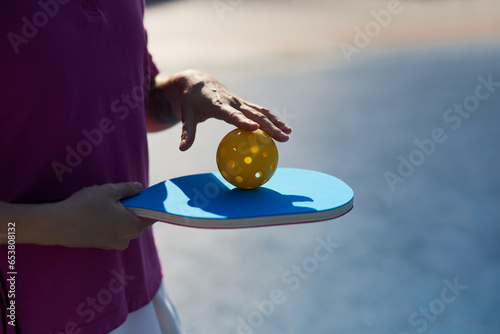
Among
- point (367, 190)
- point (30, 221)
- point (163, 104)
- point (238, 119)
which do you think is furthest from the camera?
point (367, 190)

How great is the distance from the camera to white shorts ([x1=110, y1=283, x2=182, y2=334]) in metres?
1.17

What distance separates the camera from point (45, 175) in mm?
1008

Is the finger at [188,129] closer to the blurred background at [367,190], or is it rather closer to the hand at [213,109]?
the hand at [213,109]

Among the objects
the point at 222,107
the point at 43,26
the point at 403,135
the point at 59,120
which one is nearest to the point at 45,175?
the point at 59,120

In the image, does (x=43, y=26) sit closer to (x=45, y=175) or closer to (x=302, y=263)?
(x=45, y=175)

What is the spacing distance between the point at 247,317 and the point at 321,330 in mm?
328

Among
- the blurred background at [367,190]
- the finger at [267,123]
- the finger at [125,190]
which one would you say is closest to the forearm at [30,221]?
the finger at [125,190]

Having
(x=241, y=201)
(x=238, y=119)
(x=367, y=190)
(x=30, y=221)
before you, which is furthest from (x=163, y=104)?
(x=367, y=190)

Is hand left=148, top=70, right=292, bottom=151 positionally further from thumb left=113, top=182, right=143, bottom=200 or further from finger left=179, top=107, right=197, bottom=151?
thumb left=113, top=182, right=143, bottom=200

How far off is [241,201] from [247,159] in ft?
0.34

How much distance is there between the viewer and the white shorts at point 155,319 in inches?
46.2

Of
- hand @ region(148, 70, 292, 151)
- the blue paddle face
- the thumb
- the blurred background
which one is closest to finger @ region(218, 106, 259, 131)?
hand @ region(148, 70, 292, 151)

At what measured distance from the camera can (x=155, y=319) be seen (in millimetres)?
1225

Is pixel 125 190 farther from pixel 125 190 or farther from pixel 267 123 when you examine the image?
pixel 267 123
